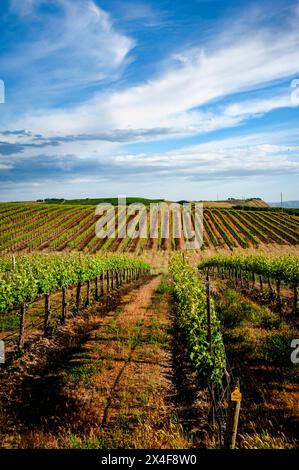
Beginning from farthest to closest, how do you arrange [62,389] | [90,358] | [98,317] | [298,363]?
[98,317], [90,358], [298,363], [62,389]

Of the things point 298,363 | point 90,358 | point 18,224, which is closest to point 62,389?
point 90,358

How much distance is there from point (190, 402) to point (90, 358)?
14.1ft

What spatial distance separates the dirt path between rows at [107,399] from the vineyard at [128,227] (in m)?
46.4

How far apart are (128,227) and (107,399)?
216ft

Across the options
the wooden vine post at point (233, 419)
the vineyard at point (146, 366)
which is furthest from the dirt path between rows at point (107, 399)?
the wooden vine post at point (233, 419)

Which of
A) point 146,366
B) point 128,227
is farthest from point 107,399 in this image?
point 128,227

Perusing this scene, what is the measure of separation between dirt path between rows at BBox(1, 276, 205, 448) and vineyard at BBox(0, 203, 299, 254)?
46.4 metres

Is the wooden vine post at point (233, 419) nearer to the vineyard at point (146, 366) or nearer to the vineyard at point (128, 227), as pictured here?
the vineyard at point (146, 366)

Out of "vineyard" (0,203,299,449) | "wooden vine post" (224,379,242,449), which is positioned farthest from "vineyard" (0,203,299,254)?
"wooden vine post" (224,379,242,449)

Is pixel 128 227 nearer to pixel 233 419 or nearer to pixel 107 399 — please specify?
pixel 107 399

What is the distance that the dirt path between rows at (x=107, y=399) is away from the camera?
6754 millimetres

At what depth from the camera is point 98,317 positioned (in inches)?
723

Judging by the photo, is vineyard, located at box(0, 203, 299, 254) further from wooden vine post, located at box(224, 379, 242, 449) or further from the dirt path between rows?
wooden vine post, located at box(224, 379, 242, 449)

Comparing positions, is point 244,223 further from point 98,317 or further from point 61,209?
point 98,317
